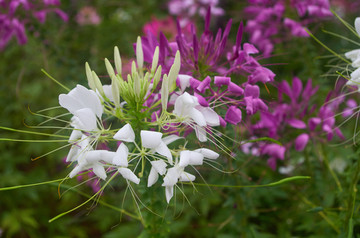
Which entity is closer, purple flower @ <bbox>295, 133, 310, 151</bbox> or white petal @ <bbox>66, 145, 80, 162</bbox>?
white petal @ <bbox>66, 145, 80, 162</bbox>

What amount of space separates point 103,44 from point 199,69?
2.10m

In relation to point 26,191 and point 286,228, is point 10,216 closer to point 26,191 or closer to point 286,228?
point 26,191

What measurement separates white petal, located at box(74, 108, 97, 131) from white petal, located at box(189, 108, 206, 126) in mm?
241

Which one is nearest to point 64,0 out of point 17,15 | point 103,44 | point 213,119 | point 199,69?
point 103,44

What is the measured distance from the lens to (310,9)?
5.68ft

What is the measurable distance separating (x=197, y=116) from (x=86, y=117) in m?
0.27

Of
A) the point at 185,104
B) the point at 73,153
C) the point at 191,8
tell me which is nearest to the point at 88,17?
the point at 191,8

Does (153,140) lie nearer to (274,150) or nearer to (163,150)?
(163,150)

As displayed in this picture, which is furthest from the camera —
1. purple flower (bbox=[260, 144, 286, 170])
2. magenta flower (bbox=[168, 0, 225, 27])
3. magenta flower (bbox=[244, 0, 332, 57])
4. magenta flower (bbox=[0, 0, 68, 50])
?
magenta flower (bbox=[168, 0, 225, 27])

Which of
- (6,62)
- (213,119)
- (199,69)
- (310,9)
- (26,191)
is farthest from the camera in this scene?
(6,62)

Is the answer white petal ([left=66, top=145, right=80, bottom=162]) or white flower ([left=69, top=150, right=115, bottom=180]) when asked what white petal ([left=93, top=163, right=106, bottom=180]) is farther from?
white petal ([left=66, top=145, right=80, bottom=162])

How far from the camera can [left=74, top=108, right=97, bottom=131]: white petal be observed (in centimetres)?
83

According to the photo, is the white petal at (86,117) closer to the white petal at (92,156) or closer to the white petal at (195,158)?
the white petal at (92,156)

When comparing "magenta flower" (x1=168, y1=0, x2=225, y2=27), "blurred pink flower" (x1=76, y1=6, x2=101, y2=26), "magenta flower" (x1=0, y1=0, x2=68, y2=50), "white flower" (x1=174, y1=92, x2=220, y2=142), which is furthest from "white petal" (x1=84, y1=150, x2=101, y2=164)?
"blurred pink flower" (x1=76, y1=6, x2=101, y2=26)
